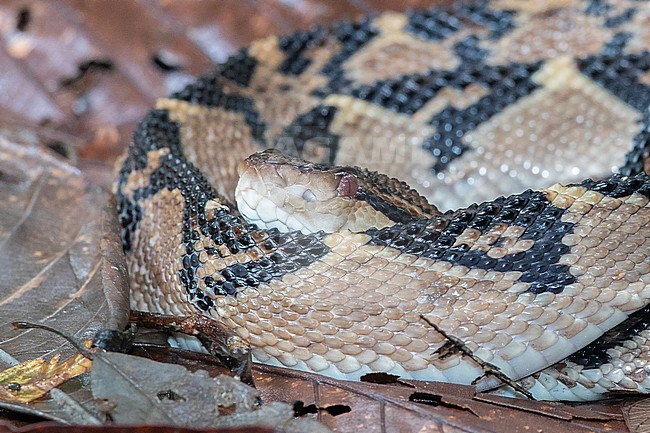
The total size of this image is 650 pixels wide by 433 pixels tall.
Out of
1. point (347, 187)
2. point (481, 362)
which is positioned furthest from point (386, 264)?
point (481, 362)

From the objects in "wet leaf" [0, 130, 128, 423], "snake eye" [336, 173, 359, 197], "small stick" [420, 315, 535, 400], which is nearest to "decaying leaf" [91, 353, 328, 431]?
"wet leaf" [0, 130, 128, 423]

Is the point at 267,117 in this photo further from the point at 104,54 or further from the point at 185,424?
the point at 185,424

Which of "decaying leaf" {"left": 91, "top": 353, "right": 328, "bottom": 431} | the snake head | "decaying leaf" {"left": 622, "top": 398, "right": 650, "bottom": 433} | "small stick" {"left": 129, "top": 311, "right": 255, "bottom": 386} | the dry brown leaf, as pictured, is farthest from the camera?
the snake head

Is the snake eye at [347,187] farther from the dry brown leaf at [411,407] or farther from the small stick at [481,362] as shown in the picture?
the dry brown leaf at [411,407]

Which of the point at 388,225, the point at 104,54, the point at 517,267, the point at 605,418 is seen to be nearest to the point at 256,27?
the point at 104,54

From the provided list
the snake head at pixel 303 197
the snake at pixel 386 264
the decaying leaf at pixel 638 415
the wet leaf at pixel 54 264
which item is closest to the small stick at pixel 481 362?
the snake at pixel 386 264

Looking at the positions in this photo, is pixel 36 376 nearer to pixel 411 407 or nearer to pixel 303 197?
pixel 303 197

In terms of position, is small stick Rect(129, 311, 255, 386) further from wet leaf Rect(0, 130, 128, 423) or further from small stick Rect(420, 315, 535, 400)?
small stick Rect(420, 315, 535, 400)

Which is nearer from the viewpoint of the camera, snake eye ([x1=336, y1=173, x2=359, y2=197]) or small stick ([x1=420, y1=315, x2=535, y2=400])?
small stick ([x1=420, y1=315, x2=535, y2=400])
